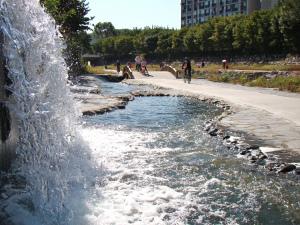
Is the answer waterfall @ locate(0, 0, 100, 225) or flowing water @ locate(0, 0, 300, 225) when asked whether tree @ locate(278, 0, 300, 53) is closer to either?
flowing water @ locate(0, 0, 300, 225)

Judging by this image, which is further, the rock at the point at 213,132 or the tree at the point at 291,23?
the tree at the point at 291,23

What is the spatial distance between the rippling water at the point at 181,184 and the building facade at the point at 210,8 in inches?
4822

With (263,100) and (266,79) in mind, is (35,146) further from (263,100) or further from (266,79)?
(266,79)

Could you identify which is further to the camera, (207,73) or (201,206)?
(207,73)

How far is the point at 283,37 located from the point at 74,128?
5670 centimetres

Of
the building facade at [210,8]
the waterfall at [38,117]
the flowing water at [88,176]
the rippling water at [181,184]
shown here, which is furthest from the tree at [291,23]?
the building facade at [210,8]

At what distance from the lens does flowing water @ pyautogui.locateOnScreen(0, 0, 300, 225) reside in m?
7.64

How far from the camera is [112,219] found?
24.9ft

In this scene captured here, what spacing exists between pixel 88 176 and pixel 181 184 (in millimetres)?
1839

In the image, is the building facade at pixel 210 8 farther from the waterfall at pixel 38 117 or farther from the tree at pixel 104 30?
the waterfall at pixel 38 117

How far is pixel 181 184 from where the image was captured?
31.0ft

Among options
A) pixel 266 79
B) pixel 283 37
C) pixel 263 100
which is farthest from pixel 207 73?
pixel 283 37

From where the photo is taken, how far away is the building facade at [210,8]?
132 meters

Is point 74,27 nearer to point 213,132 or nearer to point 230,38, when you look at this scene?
point 213,132
